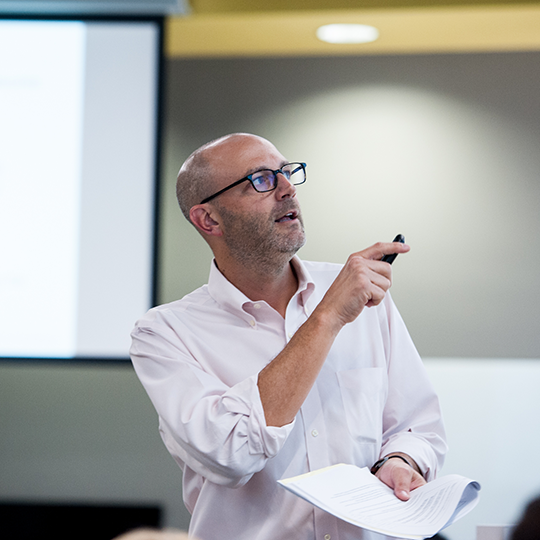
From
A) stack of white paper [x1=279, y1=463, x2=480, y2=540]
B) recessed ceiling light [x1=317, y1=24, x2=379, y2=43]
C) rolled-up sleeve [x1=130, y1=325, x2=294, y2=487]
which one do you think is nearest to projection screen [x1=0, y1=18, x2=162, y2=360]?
recessed ceiling light [x1=317, y1=24, x2=379, y2=43]

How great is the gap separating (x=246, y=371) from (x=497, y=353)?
182 cm

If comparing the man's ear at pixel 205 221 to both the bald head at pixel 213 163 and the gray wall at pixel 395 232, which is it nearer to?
the bald head at pixel 213 163

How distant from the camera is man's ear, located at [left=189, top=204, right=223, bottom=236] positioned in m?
1.53

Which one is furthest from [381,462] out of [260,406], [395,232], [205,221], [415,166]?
[415,166]

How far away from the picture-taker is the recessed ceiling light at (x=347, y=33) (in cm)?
266

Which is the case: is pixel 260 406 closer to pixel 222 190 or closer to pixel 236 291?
pixel 236 291

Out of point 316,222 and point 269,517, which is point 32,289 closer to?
point 316,222

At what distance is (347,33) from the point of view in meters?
2.71

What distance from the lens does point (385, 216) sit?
2.85 m

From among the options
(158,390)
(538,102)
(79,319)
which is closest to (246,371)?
(158,390)

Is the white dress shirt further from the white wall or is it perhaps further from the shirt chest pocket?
the white wall

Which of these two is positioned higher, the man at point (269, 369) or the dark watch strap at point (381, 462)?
the man at point (269, 369)

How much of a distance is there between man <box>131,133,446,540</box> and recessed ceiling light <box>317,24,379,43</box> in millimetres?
1441

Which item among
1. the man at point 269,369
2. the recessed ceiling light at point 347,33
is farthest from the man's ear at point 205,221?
the recessed ceiling light at point 347,33
